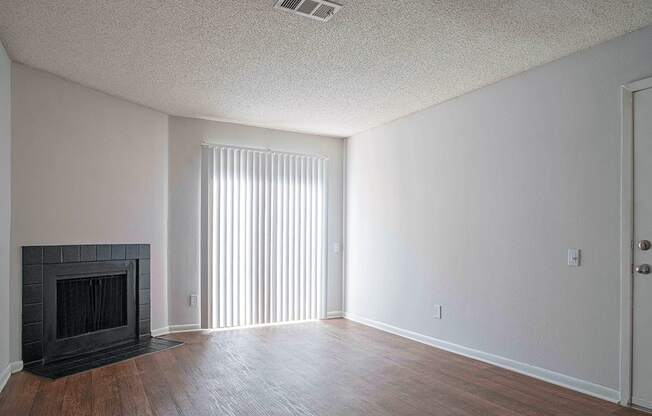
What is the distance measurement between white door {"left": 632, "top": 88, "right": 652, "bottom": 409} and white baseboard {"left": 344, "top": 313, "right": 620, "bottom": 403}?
22 centimetres

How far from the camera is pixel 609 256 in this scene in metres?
3.32

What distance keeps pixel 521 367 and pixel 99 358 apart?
145 inches

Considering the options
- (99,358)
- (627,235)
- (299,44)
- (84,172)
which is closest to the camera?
(627,235)

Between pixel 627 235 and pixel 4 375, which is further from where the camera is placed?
pixel 4 375

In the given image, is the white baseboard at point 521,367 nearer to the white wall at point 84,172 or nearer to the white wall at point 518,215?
the white wall at point 518,215

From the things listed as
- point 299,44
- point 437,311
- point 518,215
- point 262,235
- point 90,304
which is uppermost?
point 299,44

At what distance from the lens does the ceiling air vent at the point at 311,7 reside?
9.17 ft

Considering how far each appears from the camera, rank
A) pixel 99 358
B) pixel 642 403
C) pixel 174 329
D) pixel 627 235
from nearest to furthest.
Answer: pixel 642 403 < pixel 627 235 < pixel 99 358 < pixel 174 329

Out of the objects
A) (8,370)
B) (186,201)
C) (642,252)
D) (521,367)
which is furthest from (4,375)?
(642,252)

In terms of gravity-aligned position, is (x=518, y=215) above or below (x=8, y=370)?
above

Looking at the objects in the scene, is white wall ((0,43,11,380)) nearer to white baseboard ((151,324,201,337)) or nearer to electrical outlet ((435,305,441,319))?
white baseboard ((151,324,201,337))

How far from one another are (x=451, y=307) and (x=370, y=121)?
7.75 feet

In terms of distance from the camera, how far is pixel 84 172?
446 cm

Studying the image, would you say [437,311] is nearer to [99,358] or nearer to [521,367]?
[521,367]
